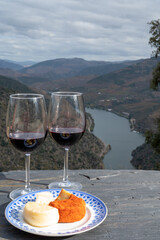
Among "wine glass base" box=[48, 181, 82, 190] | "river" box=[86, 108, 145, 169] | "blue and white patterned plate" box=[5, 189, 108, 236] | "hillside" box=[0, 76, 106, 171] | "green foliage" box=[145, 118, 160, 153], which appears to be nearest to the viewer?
"blue and white patterned plate" box=[5, 189, 108, 236]

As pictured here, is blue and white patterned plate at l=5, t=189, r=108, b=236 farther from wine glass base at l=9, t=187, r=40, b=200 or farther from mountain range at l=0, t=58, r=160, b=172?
mountain range at l=0, t=58, r=160, b=172

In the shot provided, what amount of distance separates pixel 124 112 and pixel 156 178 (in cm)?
5566

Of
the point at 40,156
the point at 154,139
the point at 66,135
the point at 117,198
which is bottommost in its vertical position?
the point at 40,156

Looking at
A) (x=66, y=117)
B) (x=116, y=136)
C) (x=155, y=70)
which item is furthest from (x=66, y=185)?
(x=116, y=136)

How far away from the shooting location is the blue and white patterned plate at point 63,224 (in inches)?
39.6

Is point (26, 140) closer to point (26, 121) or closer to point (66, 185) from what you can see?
point (26, 121)

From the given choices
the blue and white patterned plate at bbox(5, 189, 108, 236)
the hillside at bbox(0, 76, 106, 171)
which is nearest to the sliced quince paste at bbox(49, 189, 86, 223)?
the blue and white patterned plate at bbox(5, 189, 108, 236)

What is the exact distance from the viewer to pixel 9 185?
5.28 ft

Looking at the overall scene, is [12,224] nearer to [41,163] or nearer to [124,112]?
[41,163]

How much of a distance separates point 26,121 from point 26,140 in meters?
0.10

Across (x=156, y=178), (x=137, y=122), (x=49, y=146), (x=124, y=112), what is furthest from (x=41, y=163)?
(x=124, y=112)

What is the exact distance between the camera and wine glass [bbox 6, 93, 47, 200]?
1315 mm

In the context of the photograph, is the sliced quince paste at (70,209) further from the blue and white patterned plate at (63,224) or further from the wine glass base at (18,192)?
the wine glass base at (18,192)

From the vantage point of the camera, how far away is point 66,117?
58.7 inches
